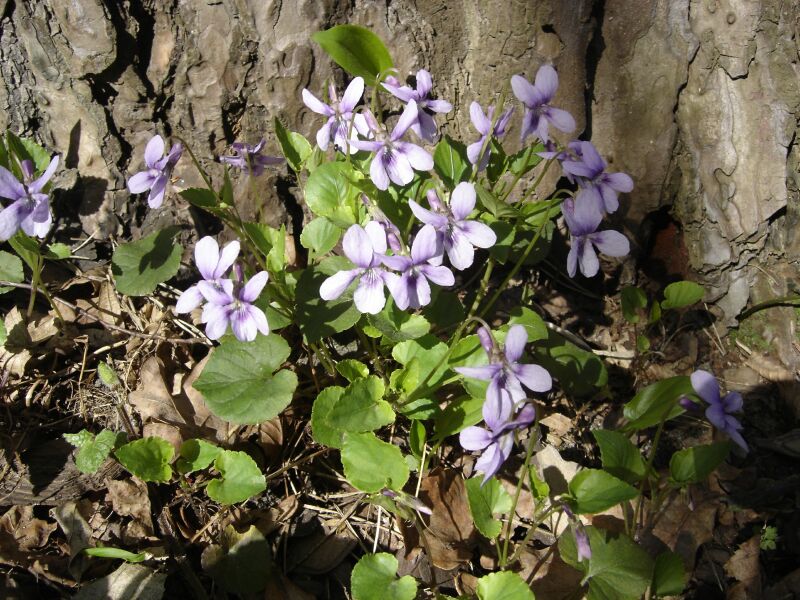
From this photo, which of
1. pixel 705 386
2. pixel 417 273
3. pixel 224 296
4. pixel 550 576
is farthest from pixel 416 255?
pixel 550 576

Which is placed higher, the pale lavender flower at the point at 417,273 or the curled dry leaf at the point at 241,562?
the pale lavender flower at the point at 417,273

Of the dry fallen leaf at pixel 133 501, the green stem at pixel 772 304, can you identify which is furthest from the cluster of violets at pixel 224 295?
the green stem at pixel 772 304

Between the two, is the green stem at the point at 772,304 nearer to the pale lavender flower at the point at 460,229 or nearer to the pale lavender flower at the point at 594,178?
the pale lavender flower at the point at 594,178

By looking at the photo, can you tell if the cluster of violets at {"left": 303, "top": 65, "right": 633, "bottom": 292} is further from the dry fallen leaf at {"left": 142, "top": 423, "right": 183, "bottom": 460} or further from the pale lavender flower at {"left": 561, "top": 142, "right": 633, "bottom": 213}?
the dry fallen leaf at {"left": 142, "top": 423, "right": 183, "bottom": 460}

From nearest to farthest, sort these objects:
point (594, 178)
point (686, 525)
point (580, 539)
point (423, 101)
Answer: point (580, 539) → point (594, 178) → point (423, 101) → point (686, 525)

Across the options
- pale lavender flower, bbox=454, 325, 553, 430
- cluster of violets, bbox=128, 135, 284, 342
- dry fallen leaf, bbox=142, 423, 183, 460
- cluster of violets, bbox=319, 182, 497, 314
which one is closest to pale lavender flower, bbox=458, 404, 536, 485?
pale lavender flower, bbox=454, 325, 553, 430

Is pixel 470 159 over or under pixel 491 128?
under

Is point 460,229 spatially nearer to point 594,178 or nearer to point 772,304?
point 594,178
